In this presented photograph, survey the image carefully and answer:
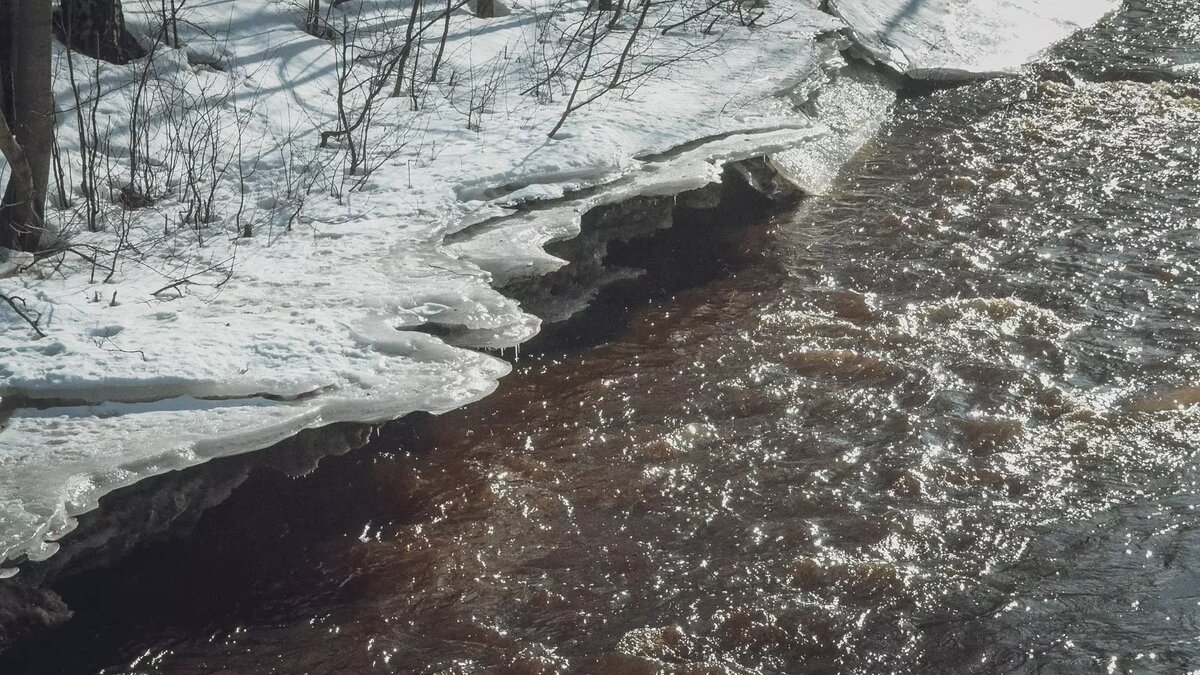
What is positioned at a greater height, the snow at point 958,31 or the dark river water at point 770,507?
the snow at point 958,31

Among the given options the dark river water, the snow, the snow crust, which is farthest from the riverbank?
the snow

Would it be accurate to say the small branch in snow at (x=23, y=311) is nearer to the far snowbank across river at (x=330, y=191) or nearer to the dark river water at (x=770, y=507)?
the far snowbank across river at (x=330, y=191)

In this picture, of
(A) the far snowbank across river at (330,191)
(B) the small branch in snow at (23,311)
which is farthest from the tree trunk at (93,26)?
(B) the small branch in snow at (23,311)

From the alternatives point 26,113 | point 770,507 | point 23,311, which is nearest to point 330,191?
point 26,113

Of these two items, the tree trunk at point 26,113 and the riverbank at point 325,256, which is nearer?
the riverbank at point 325,256

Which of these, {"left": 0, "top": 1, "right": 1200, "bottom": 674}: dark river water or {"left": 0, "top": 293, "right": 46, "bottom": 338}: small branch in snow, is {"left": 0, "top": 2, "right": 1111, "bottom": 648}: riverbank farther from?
{"left": 0, "top": 1, "right": 1200, "bottom": 674}: dark river water

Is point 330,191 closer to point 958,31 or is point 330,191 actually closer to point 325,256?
point 325,256
